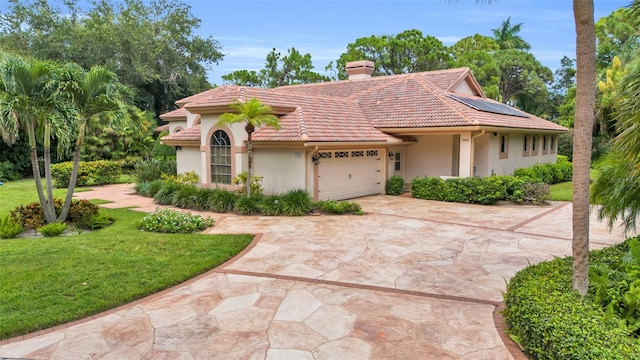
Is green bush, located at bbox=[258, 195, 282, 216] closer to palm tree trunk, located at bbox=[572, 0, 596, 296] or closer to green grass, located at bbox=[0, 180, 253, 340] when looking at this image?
green grass, located at bbox=[0, 180, 253, 340]

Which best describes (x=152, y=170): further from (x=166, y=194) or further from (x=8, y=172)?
(x=8, y=172)

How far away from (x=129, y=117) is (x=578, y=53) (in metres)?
10.6

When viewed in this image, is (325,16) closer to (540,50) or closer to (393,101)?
(393,101)

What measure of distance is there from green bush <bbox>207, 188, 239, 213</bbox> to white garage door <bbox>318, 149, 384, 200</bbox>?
3.19 meters

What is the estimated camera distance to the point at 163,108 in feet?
114

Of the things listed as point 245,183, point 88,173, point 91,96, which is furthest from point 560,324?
point 88,173

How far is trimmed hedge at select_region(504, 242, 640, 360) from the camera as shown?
4.07m

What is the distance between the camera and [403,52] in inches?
1458

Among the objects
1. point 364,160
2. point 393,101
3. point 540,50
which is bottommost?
point 364,160

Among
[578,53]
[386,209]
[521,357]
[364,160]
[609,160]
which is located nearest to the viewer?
[521,357]

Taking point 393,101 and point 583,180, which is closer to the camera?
point 583,180

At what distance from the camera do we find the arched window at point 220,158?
52.1 feet

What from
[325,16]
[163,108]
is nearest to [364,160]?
[325,16]

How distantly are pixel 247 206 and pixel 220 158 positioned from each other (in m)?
3.38
